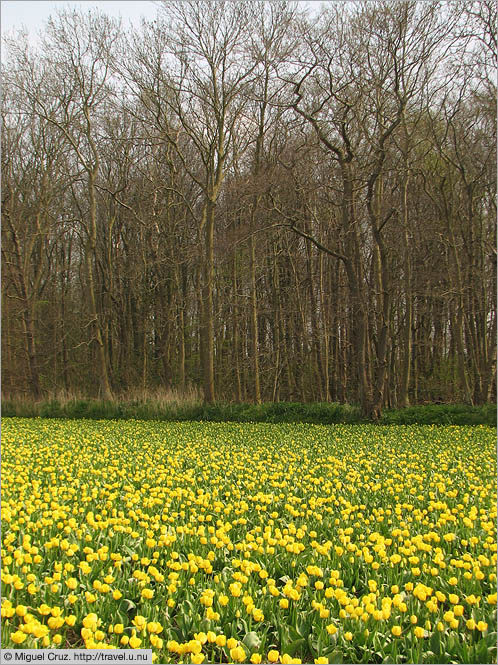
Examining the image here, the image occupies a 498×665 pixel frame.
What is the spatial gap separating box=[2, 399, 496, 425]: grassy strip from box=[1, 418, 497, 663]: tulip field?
240 inches

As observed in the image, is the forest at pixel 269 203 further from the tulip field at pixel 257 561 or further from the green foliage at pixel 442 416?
the tulip field at pixel 257 561

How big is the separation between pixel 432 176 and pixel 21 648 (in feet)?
52.5

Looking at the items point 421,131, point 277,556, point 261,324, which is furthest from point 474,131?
point 277,556

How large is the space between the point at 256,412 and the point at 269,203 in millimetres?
5816

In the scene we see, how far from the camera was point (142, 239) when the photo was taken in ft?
69.8

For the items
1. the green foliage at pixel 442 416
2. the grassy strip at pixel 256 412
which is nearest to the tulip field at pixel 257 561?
the green foliage at pixel 442 416

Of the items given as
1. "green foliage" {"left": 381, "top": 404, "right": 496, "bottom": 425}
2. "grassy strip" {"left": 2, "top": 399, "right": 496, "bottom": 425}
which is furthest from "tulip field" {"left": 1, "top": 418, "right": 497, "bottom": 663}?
"grassy strip" {"left": 2, "top": 399, "right": 496, "bottom": 425}

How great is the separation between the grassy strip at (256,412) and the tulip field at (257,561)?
6097mm

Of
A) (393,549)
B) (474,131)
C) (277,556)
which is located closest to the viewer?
(277,556)

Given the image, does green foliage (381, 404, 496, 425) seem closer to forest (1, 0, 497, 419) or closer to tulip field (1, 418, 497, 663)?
forest (1, 0, 497, 419)

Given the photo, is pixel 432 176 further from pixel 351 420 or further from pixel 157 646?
pixel 157 646

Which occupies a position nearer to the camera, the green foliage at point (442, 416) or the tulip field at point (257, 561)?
the tulip field at point (257, 561)

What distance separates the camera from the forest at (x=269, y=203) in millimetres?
12172

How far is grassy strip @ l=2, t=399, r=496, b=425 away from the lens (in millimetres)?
12469
